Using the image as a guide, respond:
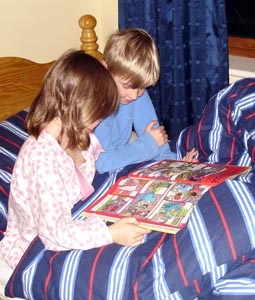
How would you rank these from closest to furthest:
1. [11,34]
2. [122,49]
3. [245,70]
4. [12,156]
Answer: [122,49] < [12,156] < [11,34] < [245,70]

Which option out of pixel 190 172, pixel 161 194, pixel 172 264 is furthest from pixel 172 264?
pixel 190 172

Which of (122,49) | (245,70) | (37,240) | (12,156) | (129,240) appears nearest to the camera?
(129,240)

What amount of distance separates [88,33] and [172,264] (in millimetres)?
1229

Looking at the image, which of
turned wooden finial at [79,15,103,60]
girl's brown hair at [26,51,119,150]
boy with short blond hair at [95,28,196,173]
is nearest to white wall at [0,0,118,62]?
turned wooden finial at [79,15,103,60]

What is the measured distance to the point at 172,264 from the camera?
1.11 metres

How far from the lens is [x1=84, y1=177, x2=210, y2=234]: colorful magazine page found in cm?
123

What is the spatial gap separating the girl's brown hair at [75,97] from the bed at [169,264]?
0.96 feet

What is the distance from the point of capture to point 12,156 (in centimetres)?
168

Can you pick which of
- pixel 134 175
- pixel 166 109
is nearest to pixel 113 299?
pixel 134 175

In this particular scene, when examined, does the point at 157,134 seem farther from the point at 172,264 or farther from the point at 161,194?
the point at 172,264

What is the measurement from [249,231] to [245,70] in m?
1.22

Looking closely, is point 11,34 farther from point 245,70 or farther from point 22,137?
point 245,70

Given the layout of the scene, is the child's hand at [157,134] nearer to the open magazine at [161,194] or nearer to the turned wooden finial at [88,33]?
the open magazine at [161,194]

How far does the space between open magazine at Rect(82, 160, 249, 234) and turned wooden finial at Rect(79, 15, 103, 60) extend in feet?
2.46
